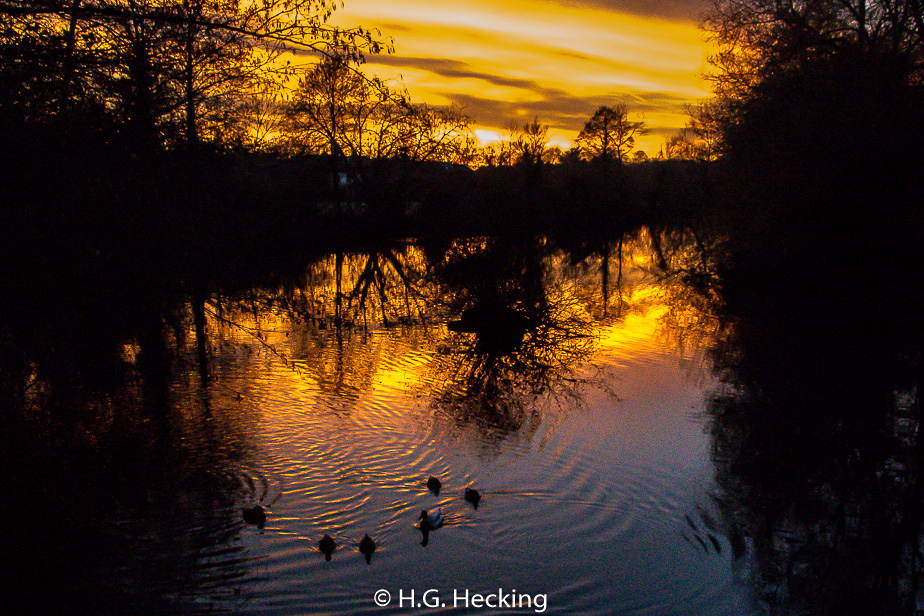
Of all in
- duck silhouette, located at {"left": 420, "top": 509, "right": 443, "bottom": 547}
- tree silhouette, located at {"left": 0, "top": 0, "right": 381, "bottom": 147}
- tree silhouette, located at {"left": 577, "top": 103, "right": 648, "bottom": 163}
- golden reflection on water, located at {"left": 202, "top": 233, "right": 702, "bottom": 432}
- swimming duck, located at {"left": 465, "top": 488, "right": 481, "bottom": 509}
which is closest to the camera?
tree silhouette, located at {"left": 0, "top": 0, "right": 381, "bottom": 147}

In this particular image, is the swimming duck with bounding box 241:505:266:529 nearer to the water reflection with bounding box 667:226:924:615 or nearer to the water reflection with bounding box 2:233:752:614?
the water reflection with bounding box 2:233:752:614

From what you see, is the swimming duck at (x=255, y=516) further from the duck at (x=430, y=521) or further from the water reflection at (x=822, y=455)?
the water reflection at (x=822, y=455)

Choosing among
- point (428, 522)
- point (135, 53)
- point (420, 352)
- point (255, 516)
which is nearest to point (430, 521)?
point (428, 522)

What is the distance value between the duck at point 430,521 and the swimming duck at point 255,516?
139 centimetres

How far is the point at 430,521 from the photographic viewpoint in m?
5.92

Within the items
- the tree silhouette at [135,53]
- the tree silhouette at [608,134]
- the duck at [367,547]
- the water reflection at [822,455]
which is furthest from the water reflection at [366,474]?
the tree silhouette at [608,134]

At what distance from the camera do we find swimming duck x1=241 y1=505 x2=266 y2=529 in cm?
592

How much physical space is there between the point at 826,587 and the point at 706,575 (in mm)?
898

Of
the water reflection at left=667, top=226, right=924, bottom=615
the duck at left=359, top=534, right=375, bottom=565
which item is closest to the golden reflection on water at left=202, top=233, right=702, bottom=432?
the duck at left=359, top=534, right=375, bottom=565

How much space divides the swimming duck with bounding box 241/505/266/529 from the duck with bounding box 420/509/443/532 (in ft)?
4.56

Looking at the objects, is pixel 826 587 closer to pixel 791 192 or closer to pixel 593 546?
pixel 593 546

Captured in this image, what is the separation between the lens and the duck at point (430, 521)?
5.91 meters

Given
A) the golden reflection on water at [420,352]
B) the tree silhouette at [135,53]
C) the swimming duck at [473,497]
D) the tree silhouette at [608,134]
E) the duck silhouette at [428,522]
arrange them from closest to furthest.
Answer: the tree silhouette at [135,53], the duck silhouette at [428,522], the swimming duck at [473,497], the golden reflection on water at [420,352], the tree silhouette at [608,134]

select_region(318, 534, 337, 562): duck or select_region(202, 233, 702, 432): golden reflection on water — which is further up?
select_region(202, 233, 702, 432): golden reflection on water
